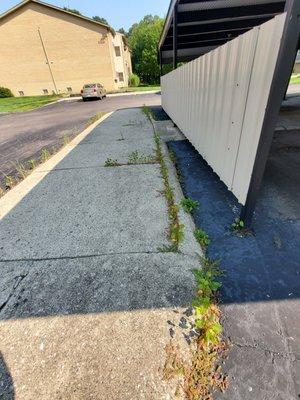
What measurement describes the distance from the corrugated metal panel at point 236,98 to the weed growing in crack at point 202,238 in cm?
56

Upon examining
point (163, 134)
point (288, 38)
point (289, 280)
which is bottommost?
point (163, 134)

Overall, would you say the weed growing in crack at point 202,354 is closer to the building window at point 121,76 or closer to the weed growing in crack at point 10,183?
the weed growing in crack at point 10,183

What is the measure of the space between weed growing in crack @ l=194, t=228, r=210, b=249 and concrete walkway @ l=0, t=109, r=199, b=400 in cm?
8

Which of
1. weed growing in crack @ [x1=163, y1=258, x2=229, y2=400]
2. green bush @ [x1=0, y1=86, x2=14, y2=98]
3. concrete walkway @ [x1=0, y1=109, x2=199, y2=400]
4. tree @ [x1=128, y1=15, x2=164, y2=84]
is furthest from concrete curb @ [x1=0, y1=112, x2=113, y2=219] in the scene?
tree @ [x1=128, y1=15, x2=164, y2=84]

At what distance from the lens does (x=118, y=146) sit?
6.24 metres

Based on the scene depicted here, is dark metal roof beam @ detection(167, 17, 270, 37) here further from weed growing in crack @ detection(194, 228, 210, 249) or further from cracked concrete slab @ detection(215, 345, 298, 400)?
cracked concrete slab @ detection(215, 345, 298, 400)

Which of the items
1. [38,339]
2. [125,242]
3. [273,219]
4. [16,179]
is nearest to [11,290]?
[38,339]

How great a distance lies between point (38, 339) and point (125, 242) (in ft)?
3.96

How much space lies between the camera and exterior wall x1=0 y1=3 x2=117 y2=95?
27.6 metres

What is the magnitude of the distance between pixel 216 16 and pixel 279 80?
26.2 feet

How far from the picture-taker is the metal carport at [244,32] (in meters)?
1.76

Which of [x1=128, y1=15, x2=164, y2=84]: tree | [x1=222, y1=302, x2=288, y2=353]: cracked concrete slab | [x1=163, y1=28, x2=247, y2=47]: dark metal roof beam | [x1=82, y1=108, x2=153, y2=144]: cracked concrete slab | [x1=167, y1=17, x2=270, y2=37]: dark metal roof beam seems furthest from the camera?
[x1=128, y1=15, x2=164, y2=84]: tree

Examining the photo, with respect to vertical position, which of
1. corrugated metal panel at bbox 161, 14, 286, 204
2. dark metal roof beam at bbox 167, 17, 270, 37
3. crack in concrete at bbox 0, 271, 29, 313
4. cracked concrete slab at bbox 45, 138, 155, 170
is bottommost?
cracked concrete slab at bbox 45, 138, 155, 170

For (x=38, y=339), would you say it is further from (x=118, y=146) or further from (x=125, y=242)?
(x=118, y=146)
